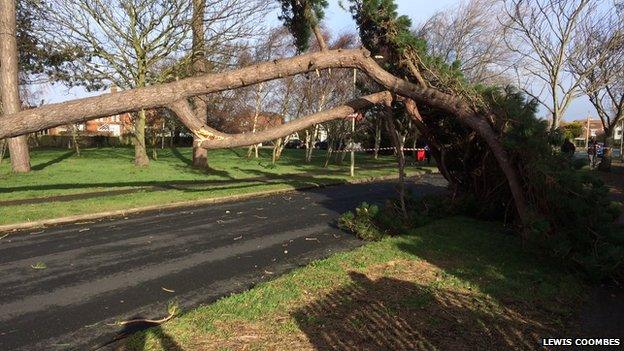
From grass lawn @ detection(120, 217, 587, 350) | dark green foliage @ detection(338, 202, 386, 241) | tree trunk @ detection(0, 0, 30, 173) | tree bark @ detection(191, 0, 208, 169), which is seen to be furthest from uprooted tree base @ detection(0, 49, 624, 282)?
tree trunk @ detection(0, 0, 30, 173)

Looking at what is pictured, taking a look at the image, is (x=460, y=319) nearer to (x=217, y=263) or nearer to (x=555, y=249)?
(x=555, y=249)

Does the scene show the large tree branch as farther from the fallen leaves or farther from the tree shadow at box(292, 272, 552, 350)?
the tree shadow at box(292, 272, 552, 350)

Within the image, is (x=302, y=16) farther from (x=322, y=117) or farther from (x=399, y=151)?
(x=399, y=151)

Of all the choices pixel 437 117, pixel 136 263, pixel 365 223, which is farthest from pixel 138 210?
pixel 437 117

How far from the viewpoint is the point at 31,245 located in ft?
27.6

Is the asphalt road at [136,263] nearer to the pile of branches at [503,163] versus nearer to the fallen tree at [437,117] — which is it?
the fallen tree at [437,117]

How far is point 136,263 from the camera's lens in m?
7.16

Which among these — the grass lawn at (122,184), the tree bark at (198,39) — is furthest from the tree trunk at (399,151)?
the tree bark at (198,39)

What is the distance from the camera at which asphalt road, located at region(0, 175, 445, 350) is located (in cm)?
495

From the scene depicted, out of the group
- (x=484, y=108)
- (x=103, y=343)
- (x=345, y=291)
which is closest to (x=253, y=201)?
(x=484, y=108)

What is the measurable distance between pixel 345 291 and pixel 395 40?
215 inches

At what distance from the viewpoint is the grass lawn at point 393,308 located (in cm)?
426

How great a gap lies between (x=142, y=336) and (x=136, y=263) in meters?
3.02

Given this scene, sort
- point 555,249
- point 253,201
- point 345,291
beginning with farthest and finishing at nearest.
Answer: point 253,201
point 555,249
point 345,291
